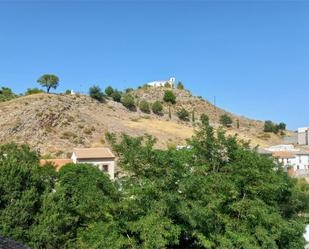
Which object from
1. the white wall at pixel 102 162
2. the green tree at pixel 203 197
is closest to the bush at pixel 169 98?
the white wall at pixel 102 162

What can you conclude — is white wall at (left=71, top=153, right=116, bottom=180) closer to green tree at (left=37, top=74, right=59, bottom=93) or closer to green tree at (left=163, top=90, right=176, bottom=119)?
green tree at (left=37, top=74, right=59, bottom=93)

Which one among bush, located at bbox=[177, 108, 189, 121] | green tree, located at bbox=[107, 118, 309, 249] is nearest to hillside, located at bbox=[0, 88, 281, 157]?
bush, located at bbox=[177, 108, 189, 121]

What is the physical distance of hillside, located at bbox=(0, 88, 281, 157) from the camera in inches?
2421

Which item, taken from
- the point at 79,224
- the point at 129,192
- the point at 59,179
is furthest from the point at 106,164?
the point at 129,192

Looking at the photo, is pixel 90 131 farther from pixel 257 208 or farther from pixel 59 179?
pixel 257 208

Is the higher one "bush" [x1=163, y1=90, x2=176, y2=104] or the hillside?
"bush" [x1=163, y1=90, x2=176, y2=104]

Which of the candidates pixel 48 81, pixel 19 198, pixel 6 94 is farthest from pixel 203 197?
pixel 6 94

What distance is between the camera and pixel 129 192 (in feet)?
52.9

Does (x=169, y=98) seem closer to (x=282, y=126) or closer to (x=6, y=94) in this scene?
(x=282, y=126)

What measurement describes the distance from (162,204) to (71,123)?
2193 inches

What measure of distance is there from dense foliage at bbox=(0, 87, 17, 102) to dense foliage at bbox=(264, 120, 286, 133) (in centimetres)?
7498

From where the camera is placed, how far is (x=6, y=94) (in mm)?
86625

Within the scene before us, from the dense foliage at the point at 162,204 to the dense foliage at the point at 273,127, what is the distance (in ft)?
326

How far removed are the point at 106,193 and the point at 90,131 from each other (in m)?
51.3
